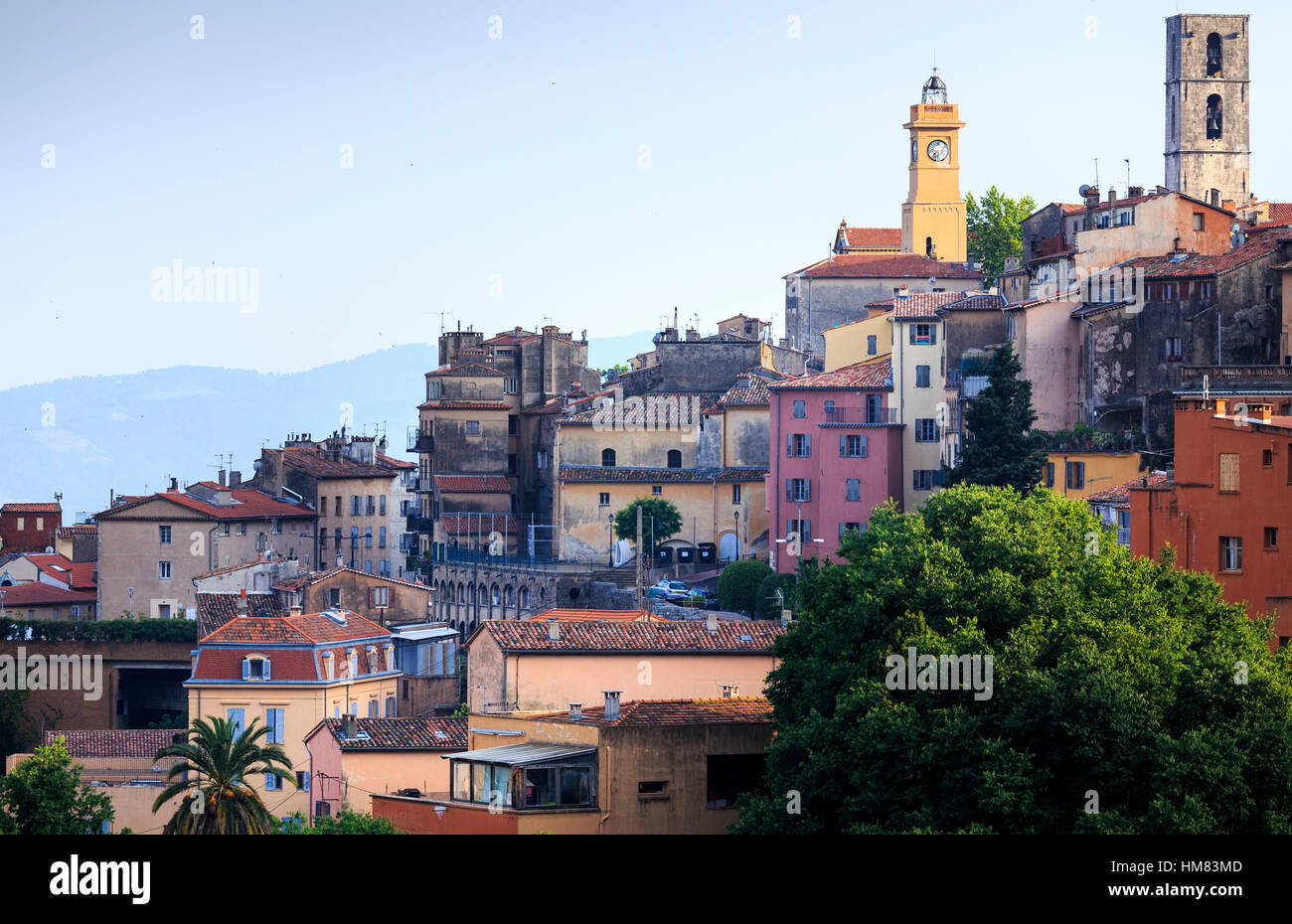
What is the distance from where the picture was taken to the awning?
1503 inches

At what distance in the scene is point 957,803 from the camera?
32.8 metres

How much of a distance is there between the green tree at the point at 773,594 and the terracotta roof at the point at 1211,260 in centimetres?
1442

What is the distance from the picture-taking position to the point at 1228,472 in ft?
134

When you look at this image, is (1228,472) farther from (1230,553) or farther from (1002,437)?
(1002,437)

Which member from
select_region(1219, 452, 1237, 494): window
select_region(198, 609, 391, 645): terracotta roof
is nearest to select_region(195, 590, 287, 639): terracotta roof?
select_region(198, 609, 391, 645): terracotta roof

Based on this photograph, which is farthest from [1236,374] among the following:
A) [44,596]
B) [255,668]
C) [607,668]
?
[44,596]

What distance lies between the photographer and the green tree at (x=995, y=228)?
99.2 m

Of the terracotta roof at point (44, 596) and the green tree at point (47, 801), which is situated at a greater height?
the terracotta roof at point (44, 596)

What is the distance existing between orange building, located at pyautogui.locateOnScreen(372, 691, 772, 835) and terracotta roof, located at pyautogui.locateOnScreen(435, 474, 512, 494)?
54920 mm

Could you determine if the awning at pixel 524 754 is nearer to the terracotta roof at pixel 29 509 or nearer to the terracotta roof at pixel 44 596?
the terracotta roof at pixel 44 596

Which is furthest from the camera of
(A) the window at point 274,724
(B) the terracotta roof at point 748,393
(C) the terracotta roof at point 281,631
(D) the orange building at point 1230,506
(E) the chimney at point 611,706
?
(B) the terracotta roof at point 748,393

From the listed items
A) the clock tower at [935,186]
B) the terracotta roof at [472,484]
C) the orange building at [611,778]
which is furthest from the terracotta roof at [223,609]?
the clock tower at [935,186]
